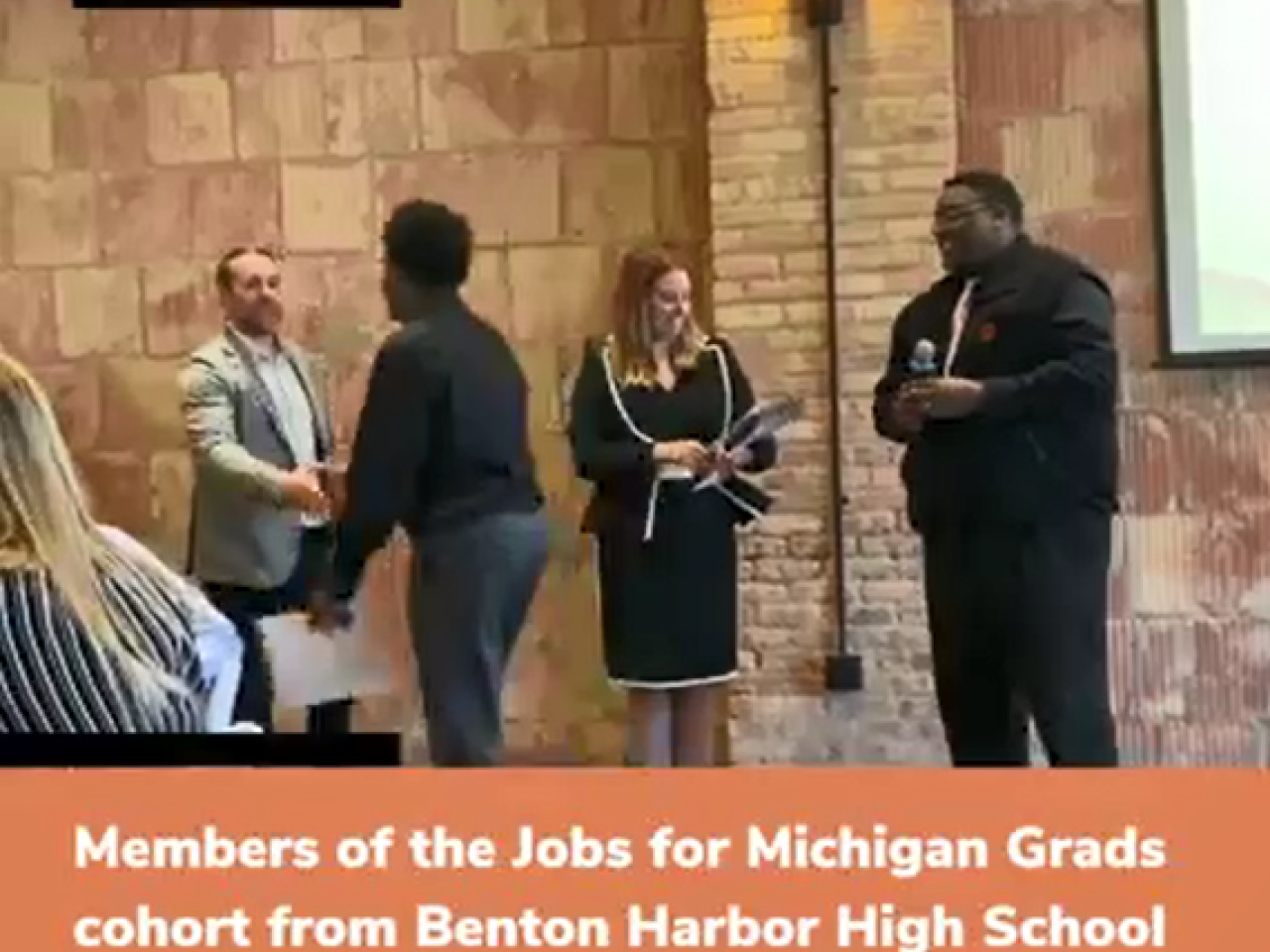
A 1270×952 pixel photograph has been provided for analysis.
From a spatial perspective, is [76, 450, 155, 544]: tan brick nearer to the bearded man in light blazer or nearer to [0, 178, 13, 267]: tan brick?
the bearded man in light blazer

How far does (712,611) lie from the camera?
81.8 inches

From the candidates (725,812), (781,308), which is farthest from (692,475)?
(725,812)

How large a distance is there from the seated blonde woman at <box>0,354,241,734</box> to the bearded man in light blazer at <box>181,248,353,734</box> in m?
0.13

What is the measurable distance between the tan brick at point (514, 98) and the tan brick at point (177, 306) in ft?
1.01

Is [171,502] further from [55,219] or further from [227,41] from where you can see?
[227,41]

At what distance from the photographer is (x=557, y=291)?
230 cm

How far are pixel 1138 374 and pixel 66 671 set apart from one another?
4.05 feet

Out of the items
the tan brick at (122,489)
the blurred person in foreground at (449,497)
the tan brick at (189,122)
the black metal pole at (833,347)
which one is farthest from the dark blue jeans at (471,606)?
the tan brick at (189,122)

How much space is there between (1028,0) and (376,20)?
0.72 metres

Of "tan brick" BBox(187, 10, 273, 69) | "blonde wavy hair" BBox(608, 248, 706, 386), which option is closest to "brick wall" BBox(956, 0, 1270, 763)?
"blonde wavy hair" BBox(608, 248, 706, 386)

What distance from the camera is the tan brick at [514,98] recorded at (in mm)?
2322

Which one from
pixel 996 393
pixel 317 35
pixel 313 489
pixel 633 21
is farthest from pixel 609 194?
pixel 996 393
